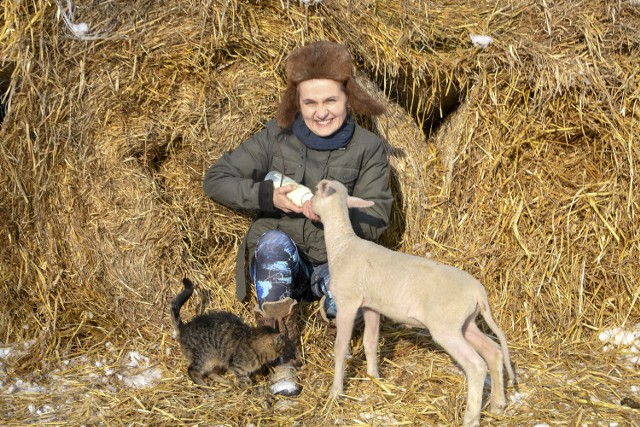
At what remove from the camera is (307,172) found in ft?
12.8

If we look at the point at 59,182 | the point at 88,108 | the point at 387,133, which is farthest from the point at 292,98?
the point at 59,182

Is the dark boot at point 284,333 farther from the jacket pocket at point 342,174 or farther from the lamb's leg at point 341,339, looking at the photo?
the jacket pocket at point 342,174

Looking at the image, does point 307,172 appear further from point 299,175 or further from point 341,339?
point 341,339

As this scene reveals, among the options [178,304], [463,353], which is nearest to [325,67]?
[178,304]

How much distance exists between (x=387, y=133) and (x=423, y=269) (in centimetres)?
147

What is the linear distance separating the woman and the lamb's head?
226 mm

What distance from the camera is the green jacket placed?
3.89 meters

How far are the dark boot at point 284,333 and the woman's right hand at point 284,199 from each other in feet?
1.55

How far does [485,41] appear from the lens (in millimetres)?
4195

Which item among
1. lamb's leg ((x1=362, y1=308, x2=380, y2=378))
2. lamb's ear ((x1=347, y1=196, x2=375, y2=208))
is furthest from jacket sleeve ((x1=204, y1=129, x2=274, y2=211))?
lamb's leg ((x1=362, y1=308, x2=380, y2=378))

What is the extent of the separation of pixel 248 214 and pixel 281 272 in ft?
2.43

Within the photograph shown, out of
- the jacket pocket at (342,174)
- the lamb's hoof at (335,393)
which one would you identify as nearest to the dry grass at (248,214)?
the lamb's hoof at (335,393)

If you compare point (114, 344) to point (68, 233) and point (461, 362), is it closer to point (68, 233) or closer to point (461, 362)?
point (68, 233)

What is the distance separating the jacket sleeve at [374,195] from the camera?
12.7 ft
